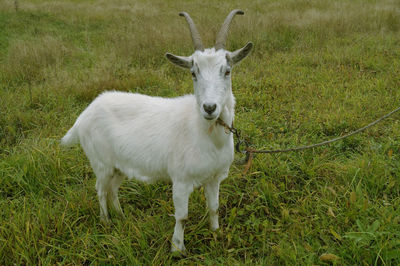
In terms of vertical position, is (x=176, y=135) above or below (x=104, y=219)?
above

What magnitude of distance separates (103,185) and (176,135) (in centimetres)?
100

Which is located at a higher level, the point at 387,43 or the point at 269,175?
the point at 387,43

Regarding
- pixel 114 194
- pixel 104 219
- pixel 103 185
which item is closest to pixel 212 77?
pixel 103 185

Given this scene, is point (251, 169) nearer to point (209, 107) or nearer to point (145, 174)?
point (145, 174)

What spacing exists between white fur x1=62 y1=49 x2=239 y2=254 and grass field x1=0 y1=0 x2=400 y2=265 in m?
0.35

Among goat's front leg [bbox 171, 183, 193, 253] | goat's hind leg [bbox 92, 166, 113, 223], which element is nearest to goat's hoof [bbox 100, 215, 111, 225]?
goat's hind leg [bbox 92, 166, 113, 223]

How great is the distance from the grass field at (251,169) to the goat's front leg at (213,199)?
10 cm

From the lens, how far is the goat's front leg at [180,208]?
93.3 inches

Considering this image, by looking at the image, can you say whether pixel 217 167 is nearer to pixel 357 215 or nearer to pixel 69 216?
pixel 357 215

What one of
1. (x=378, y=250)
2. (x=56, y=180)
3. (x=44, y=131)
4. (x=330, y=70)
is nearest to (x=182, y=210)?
(x=378, y=250)

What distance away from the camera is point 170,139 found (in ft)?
8.14

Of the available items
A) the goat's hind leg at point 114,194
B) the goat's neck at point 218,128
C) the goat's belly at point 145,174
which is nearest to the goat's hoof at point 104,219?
the goat's hind leg at point 114,194

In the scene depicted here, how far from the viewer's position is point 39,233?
8.44ft

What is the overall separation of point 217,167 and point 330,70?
15.1 feet
